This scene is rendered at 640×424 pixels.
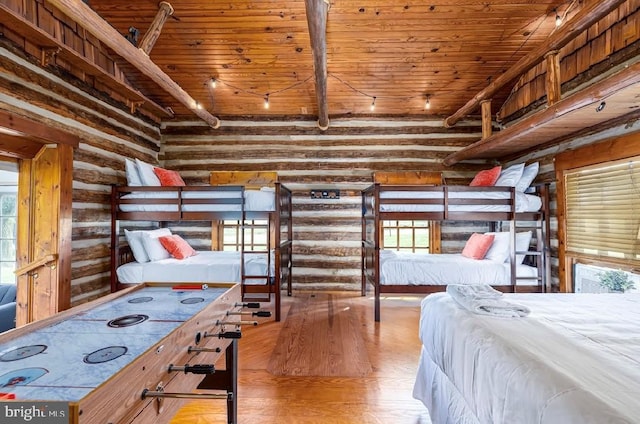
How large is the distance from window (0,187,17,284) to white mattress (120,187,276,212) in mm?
2111

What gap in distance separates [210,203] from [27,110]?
1995 mm

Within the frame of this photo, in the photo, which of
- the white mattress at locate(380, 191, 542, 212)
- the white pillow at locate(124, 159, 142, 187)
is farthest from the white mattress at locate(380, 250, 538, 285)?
the white pillow at locate(124, 159, 142, 187)

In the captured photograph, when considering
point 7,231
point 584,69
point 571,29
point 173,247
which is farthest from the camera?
point 7,231

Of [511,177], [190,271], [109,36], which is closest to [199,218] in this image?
[190,271]

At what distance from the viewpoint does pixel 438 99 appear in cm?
482

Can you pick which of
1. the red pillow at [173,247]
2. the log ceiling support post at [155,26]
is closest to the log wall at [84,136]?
the red pillow at [173,247]

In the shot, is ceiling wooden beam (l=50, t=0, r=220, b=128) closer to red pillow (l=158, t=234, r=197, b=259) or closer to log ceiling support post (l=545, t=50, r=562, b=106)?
red pillow (l=158, t=234, r=197, b=259)

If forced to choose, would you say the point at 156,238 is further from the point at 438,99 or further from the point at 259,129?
the point at 438,99

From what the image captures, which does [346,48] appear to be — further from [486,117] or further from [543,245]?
[543,245]

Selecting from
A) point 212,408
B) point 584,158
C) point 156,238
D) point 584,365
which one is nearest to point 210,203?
point 156,238

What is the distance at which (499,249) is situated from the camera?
3945mm

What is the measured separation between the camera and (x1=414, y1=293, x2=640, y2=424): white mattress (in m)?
0.92

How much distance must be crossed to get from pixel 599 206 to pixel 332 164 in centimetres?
372

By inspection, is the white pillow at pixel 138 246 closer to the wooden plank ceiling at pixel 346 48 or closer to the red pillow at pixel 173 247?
the red pillow at pixel 173 247
